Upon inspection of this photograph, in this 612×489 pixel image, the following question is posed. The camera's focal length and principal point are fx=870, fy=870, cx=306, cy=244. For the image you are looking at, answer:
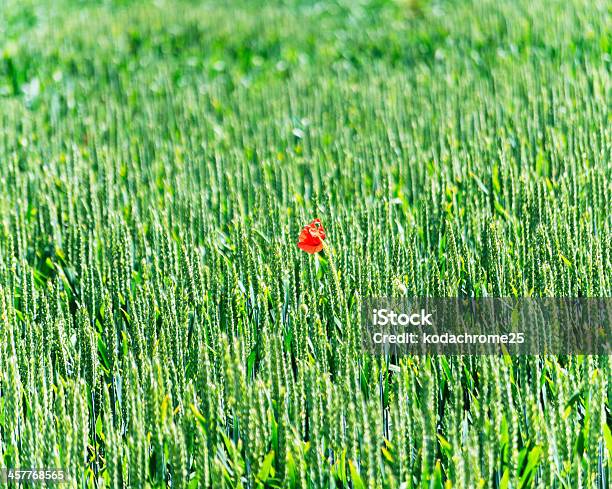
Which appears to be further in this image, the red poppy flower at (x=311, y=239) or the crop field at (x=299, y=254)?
the red poppy flower at (x=311, y=239)

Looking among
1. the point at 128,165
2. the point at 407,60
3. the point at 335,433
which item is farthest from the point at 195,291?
the point at 407,60

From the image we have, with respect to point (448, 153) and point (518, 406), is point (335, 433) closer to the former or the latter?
point (518, 406)

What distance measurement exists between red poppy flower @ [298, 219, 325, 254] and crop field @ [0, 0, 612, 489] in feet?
0.11

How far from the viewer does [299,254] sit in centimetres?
278

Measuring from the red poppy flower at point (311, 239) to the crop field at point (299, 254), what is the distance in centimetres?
3

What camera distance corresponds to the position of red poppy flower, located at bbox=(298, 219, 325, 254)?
2.73 metres

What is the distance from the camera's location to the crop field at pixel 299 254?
1.87m

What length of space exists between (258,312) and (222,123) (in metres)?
2.64

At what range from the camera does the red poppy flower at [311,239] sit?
2.73 meters

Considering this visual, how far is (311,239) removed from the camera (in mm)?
2752

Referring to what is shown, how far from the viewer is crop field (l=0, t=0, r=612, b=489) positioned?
1871 mm

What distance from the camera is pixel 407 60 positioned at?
20.3 feet

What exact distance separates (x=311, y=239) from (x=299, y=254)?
68 millimetres

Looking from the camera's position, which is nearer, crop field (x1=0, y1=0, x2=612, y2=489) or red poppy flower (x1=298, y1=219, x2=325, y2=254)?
crop field (x1=0, y1=0, x2=612, y2=489)
